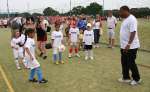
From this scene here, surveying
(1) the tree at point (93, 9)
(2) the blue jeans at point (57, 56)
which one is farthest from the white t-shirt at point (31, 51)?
(1) the tree at point (93, 9)

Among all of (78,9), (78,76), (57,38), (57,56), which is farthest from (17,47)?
(78,9)

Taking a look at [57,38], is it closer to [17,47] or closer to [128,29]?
[17,47]

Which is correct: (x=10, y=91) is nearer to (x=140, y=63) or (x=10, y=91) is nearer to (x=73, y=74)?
(x=73, y=74)

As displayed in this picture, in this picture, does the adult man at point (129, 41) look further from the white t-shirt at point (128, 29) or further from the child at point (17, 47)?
the child at point (17, 47)

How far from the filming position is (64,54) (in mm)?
17953

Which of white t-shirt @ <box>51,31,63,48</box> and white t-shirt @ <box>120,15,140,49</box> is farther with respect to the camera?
white t-shirt @ <box>51,31,63,48</box>

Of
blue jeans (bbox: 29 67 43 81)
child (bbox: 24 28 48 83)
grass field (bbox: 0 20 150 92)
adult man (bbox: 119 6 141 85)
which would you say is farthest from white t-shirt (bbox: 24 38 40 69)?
adult man (bbox: 119 6 141 85)

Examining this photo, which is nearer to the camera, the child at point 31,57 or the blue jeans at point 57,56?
the child at point 31,57

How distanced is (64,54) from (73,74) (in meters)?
5.52

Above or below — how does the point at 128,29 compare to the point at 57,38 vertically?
above

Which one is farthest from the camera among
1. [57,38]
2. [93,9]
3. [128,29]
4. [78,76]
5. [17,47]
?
[93,9]

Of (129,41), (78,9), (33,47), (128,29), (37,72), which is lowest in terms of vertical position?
(37,72)

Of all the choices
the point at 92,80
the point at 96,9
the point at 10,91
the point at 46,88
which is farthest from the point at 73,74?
the point at 96,9

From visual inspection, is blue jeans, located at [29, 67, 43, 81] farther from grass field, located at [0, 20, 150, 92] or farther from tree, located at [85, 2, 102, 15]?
tree, located at [85, 2, 102, 15]
